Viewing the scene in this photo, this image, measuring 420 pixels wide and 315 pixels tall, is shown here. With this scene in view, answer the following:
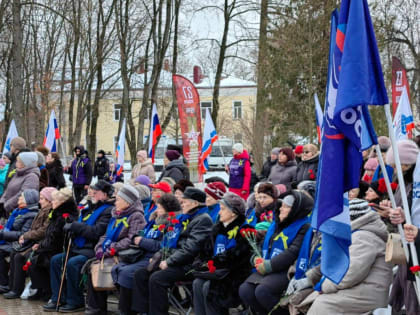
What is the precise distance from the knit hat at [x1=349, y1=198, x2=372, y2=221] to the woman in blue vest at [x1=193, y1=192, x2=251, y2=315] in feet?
5.55

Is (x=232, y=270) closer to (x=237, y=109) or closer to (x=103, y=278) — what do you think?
(x=103, y=278)

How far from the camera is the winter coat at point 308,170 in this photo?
10.8 metres

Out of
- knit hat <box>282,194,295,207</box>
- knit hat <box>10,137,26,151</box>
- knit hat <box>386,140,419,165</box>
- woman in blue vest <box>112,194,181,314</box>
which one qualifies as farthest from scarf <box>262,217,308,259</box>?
knit hat <box>10,137,26,151</box>

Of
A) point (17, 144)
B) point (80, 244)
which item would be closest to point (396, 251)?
point (80, 244)

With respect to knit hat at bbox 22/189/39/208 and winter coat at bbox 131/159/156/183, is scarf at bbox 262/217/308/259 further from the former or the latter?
winter coat at bbox 131/159/156/183

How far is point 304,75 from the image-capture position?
20.0 metres

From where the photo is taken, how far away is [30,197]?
399 inches

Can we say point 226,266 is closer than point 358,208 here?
No

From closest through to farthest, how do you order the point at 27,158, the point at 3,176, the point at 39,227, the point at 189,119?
the point at 39,227
the point at 27,158
the point at 3,176
the point at 189,119

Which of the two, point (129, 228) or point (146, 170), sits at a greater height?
point (146, 170)

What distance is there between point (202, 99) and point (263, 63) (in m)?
33.6

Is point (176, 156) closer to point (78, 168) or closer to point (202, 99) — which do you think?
point (78, 168)

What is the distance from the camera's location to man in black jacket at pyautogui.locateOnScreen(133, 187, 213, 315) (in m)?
7.55

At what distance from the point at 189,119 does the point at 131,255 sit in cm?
624
